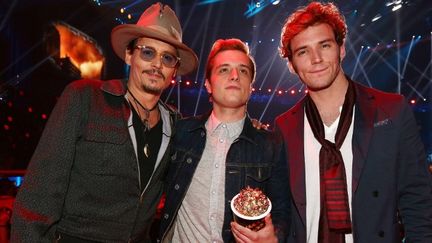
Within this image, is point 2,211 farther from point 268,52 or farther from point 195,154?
point 268,52

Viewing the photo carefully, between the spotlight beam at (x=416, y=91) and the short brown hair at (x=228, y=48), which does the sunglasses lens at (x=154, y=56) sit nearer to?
the short brown hair at (x=228, y=48)

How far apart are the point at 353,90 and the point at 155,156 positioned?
1999 millimetres

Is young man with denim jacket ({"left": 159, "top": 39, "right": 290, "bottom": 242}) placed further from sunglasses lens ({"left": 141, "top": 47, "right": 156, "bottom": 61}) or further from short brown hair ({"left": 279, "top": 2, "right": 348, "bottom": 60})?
sunglasses lens ({"left": 141, "top": 47, "right": 156, "bottom": 61})

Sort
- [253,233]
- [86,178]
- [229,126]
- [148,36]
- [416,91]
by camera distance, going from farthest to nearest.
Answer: [416,91] → [229,126] → [148,36] → [86,178] → [253,233]

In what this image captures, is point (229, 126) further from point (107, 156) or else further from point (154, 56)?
point (107, 156)

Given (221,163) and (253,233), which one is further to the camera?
(221,163)

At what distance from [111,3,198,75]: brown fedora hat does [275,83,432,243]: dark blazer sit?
6.36ft

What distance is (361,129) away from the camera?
2.83m

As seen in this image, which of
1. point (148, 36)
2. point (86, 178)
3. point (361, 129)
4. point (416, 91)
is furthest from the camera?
point (416, 91)

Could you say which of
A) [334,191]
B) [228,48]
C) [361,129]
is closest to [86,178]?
[228,48]

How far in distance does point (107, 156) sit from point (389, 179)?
237cm

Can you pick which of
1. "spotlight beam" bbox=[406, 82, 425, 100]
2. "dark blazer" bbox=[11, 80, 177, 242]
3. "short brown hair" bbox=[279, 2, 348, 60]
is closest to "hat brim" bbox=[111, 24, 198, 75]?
"dark blazer" bbox=[11, 80, 177, 242]

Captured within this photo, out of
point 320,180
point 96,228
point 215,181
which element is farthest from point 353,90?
point 96,228

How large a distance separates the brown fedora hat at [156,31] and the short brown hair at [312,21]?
1.03 meters
